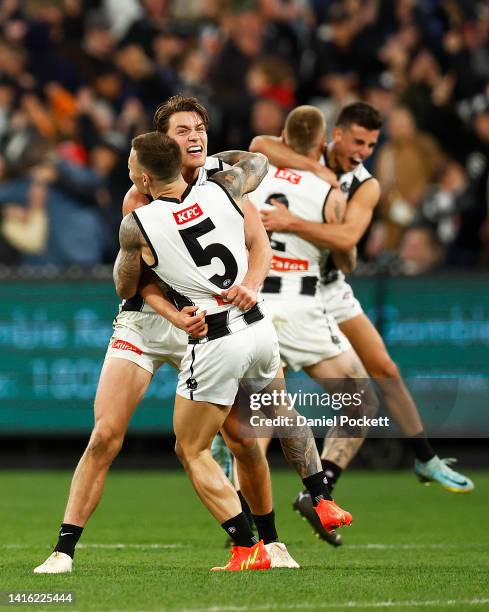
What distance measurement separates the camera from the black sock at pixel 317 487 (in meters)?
7.15

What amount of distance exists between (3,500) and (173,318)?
533 cm

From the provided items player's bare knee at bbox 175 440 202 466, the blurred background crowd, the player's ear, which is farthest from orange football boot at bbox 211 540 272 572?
the blurred background crowd

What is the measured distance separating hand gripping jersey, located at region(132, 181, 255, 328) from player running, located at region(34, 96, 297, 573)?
10 cm

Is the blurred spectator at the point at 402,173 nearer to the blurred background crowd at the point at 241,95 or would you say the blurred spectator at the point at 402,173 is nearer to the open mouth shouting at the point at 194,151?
the blurred background crowd at the point at 241,95

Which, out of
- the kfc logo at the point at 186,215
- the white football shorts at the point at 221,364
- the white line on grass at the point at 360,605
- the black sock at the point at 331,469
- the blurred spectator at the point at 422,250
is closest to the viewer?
the white line on grass at the point at 360,605

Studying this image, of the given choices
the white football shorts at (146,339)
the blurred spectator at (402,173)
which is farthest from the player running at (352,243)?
the blurred spectator at (402,173)

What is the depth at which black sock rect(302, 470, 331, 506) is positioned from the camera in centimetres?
715

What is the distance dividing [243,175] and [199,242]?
1.91ft

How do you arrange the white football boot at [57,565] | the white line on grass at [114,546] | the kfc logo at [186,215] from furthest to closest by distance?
1. the white line on grass at [114,546]
2. the white football boot at [57,565]
3. the kfc logo at [186,215]

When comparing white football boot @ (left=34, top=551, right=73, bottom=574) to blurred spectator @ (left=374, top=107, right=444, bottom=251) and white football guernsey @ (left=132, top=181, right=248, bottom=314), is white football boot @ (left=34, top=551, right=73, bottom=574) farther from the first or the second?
blurred spectator @ (left=374, top=107, right=444, bottom=251)

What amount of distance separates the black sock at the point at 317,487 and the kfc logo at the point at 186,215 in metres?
1.61

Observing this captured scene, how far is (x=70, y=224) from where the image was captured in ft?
48.7

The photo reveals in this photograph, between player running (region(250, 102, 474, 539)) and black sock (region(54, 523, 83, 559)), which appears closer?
black sock (region(54, 523, 83, 559))
